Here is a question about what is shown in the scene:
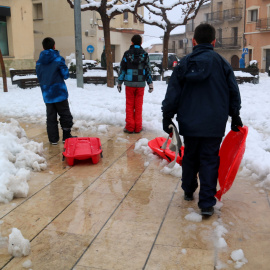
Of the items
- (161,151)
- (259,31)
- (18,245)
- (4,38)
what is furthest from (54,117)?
(259,31)

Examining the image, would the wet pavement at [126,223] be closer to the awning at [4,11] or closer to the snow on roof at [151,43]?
the awning at [4,11]

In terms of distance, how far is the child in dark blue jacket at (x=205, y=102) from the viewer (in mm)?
3414

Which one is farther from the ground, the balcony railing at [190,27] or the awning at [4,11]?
the balcony railing at [190,27]

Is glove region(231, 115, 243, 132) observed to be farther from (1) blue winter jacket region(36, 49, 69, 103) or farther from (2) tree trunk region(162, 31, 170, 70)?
(2) tree trunk region(162, 31, 170, 70)

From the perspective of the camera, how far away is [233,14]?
151ft

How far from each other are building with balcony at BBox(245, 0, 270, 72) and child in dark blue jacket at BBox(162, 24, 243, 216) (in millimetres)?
37843

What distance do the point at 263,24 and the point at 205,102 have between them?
4113cm

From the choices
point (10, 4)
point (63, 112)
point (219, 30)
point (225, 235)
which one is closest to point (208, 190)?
point (225, 235)

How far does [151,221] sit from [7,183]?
166cm

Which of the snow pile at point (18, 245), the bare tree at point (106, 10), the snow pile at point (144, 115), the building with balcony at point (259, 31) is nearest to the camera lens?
the snow pile at point (18, 245)

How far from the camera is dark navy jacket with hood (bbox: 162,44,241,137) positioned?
3.40 meters

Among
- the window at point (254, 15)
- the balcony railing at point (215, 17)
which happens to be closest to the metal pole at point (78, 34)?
the window at point (254, 15)

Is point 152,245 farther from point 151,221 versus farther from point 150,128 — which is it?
point 150,128

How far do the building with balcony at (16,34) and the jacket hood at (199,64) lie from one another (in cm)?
1836
